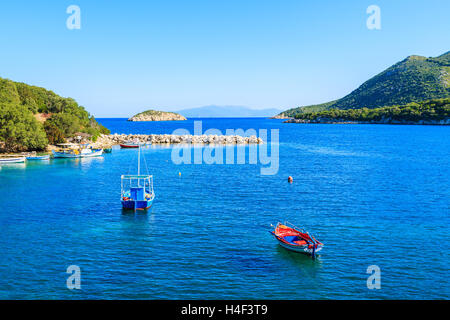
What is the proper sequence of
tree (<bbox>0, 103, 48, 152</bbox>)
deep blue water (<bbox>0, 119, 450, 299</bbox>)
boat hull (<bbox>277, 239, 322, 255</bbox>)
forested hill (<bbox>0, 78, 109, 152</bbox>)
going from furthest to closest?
forested hill (<bbox>0, 78, 109, 152</bbox>) < tree (<bbox>0, 103, 48, 152</bbox>) < boat hull (<bbox>277, 239, 322, 255</bbox>) < deep blue water (<bbox>0, 119, 450, 299</bbox>)

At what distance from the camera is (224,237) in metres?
29.1

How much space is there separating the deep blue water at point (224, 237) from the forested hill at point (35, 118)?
2802 cm

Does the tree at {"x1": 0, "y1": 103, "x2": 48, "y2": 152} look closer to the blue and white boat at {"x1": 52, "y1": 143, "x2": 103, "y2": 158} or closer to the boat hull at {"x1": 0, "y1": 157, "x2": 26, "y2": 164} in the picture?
the blue and white boat at {"x1": 52, "y1": 143, "x2": 103, "y2": 158}

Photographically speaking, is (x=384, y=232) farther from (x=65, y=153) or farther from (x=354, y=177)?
(x=65, y=153)

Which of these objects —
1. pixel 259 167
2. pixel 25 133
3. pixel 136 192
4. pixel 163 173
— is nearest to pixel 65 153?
pixel 25 133

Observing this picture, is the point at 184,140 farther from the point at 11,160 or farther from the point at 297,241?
the point at 297,241

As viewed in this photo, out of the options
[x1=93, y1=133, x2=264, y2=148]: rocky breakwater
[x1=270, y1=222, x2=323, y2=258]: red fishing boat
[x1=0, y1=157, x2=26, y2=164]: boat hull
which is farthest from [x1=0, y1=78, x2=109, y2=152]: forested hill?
[x1=270, y1=222, x2=323, y2=258]: red fishing boat

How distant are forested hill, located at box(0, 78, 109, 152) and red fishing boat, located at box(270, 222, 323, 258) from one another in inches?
2738

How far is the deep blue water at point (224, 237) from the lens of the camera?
69.9 ft

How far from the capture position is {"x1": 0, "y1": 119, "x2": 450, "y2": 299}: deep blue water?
21297mm

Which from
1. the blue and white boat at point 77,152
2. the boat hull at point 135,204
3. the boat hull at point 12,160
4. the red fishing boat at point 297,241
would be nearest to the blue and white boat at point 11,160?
the boat hull at point 12,160

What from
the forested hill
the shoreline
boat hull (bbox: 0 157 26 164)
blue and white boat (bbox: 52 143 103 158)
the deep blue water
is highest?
the forested hill

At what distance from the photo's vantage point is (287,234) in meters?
27.5

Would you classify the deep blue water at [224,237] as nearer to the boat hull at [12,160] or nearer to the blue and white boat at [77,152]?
the boat hull at [12,160]
